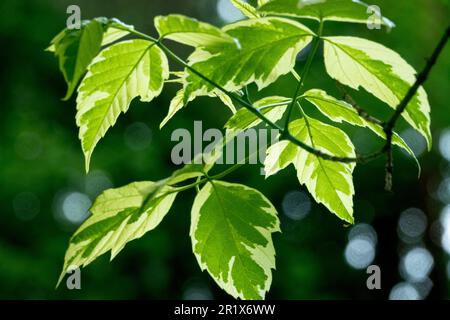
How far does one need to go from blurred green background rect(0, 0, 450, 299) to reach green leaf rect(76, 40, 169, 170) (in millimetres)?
2951

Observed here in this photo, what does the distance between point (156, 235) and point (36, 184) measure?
0.98 m

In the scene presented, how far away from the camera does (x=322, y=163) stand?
0.62m

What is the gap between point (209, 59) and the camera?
1.66 feet

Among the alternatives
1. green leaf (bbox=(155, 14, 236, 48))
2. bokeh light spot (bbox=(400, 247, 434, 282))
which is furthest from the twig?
bokeh light spot (bbox=(400, 247, 434, 282))

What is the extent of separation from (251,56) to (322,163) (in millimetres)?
167

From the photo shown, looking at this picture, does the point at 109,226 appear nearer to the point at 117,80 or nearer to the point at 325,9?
the point at 117,80

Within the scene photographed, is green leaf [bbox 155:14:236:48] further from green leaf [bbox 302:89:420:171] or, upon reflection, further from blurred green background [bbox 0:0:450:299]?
blurred green background [bbox 0:0:450:299]

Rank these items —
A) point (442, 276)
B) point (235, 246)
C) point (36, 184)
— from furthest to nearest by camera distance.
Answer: point (442, 276) < point (36, 184) < point (235, 246)

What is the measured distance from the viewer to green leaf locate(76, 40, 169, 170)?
0.54m

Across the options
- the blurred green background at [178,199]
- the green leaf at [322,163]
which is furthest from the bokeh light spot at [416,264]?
the green leaf at [322,163]

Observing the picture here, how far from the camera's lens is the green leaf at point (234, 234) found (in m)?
0.57

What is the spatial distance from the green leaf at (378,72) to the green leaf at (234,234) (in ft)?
0.49

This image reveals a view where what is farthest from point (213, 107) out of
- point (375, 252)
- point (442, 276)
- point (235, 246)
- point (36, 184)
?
point (235, 246)
